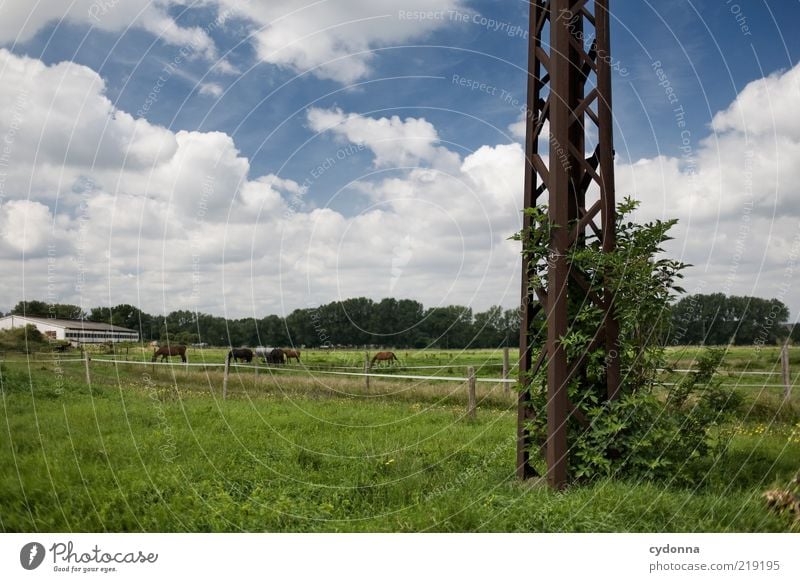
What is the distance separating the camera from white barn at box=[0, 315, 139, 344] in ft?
19.2

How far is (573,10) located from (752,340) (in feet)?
12.3

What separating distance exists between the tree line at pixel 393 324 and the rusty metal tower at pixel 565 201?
3.14ft

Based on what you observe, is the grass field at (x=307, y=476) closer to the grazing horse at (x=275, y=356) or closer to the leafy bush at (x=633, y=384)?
the leafy bush at (x=633, y=384)

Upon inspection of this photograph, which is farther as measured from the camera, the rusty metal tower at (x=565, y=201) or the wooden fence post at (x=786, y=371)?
the wooden fence post at (x=786, y=371)

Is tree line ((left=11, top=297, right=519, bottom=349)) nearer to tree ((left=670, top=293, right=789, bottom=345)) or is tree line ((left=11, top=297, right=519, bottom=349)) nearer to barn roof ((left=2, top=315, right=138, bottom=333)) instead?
barn roof ((left=2, top=315, right=138, bottom=333))

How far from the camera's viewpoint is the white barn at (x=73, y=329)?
5.84 metres

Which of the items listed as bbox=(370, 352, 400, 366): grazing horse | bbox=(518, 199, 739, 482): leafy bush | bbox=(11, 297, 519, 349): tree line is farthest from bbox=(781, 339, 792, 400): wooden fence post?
bbox=(370, 352, 400, 366): grazing horse

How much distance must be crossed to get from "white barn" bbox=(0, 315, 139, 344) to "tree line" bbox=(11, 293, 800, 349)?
0.10 m

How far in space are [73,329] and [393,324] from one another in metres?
4.62

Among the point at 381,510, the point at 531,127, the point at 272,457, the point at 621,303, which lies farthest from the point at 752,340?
the point at 272,457

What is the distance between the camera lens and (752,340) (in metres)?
5.50

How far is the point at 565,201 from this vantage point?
4.96 m

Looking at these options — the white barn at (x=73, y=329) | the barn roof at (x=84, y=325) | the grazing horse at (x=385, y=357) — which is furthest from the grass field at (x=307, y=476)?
the grazing horse at (x=385, y=357)
